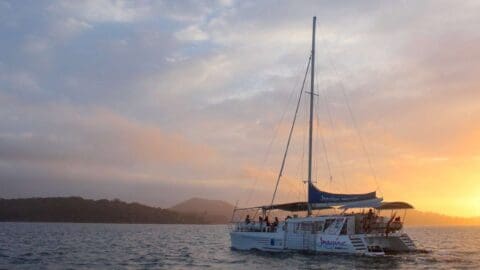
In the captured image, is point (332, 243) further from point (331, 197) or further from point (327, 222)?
point (331, 197)

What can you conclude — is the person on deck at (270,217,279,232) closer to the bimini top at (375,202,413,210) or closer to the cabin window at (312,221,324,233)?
the cabin window at (312,221,324,233)

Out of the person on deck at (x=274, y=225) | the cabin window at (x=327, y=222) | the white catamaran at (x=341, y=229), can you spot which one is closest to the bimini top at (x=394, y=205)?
the white catamaran at (x=341, y=229)

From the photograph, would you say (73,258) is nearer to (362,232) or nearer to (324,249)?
(324,249)

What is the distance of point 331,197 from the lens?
4153 centimetres

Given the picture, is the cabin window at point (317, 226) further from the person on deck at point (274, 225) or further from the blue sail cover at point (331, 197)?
the person on deck at point (274, 225)

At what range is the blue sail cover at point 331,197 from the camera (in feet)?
130

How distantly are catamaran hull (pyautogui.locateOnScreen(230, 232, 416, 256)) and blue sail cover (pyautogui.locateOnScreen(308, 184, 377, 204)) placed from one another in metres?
2.88

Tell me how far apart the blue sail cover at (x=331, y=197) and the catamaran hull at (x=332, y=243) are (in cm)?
288

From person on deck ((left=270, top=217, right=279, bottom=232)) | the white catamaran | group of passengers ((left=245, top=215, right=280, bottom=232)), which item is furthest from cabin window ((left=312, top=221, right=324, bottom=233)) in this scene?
person on deck ((left=270, top=217, right=279, bottom=232))

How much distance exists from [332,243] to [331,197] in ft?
12.8

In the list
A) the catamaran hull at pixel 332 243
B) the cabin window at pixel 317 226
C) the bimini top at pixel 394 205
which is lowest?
the catamaran hull at pixel 332 243

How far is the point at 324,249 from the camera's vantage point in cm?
3959

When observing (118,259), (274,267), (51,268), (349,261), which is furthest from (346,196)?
(51,268)

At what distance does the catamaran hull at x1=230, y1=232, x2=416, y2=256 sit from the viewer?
3778 cm
